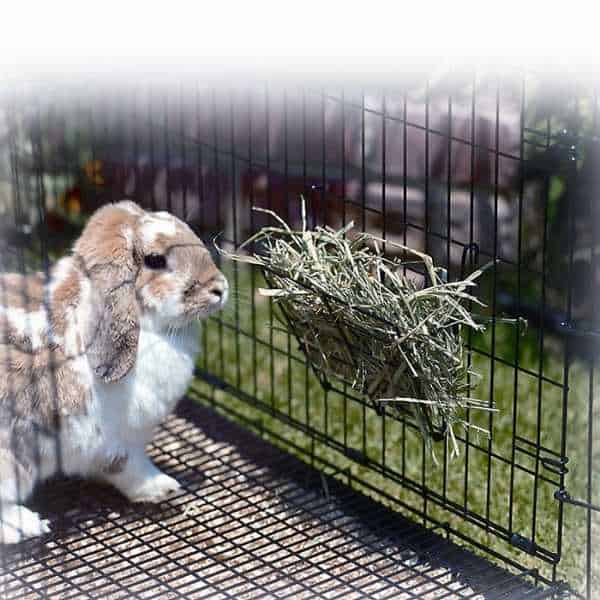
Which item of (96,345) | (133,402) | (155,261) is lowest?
(133,402)

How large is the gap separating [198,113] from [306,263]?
5.14 ft

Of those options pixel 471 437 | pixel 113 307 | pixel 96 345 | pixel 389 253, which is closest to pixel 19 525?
pixel 96 345

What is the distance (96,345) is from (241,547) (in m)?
0.77

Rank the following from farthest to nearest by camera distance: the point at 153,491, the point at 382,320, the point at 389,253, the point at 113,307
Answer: the point at 389,253
the point at 153,491
the point at 113,307
the point at 382,320

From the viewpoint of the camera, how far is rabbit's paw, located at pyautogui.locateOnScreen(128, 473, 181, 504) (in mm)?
4031

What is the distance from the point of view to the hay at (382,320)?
3.32m

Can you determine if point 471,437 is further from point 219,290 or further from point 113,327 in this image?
point 113,327

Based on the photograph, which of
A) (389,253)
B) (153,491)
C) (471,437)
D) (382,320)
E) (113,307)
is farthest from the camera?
(389,253)

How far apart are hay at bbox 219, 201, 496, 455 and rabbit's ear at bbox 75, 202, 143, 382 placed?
37 cm

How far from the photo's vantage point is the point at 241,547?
148 inches

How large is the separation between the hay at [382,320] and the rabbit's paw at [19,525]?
1040 millimetres

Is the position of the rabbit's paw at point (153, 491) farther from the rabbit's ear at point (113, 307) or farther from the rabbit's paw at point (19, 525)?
the rabbit's ear at point (113, 307)

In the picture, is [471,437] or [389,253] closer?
[471,437]

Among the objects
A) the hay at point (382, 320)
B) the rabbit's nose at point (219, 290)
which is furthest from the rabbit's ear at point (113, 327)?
the hay at point (382, 320)
